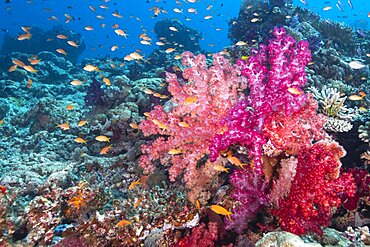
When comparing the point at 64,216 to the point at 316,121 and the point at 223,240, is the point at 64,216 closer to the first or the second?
the point at 223,240

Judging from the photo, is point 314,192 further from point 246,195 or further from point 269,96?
point 269,96

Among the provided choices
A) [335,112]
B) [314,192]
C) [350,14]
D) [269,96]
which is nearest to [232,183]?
[314,192]

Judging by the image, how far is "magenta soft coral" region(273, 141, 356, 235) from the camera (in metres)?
3.85

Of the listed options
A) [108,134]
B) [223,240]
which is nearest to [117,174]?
[108,134]

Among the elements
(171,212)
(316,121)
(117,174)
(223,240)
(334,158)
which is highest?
(316,121)

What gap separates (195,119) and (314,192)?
2356 mm

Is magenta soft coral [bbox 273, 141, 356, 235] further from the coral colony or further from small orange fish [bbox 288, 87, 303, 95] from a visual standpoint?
small orange fish [bbox 288, 87, 303, 95]

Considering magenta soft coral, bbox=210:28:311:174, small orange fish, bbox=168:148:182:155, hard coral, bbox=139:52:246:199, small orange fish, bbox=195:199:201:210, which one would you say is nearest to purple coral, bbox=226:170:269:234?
magenta soft coral, bbox=210:28:311:174

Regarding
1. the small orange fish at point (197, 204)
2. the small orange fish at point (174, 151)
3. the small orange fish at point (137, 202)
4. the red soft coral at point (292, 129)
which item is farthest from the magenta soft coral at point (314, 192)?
the small orange fish at point (137, 202)

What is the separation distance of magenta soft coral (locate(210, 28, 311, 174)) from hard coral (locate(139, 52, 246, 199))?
45 cm

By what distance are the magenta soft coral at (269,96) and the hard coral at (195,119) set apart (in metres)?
0.45

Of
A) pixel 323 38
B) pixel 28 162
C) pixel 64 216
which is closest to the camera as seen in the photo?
pixel 64 216

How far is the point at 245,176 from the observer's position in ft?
15.0

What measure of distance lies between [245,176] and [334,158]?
1385mm
